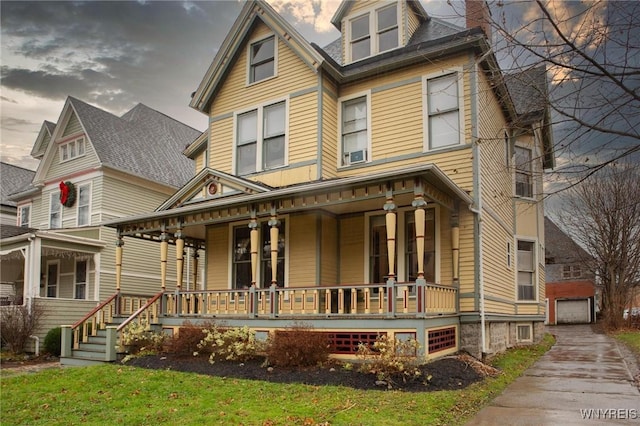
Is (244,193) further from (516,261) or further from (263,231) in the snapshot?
(516,261)

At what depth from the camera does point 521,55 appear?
5.78 m

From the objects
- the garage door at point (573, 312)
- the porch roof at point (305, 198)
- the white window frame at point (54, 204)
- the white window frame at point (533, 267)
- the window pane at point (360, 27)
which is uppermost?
the window pane at point (360, 27)

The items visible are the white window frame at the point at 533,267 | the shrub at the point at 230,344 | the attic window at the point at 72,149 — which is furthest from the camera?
the attic window at the point at 72,149

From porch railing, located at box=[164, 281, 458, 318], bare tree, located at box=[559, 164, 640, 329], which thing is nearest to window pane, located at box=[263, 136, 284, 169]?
porch railing, located at box=[164, 281, 458, 318]

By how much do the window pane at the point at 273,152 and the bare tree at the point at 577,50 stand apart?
980 cm

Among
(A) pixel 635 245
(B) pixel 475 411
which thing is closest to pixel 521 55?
(B) pixel 475 411

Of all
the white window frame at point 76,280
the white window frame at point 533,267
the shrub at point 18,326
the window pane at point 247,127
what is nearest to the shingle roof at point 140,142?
the white window frame at point 76,280

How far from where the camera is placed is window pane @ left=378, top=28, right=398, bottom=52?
614 inches

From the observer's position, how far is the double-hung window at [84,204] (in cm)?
2312

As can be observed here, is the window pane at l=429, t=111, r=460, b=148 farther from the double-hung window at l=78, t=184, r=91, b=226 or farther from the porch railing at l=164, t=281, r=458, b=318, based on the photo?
the double-hung window at l=78, t=184, r=91, b=226

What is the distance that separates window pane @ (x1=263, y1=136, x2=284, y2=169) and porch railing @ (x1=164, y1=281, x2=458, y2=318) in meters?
3.91

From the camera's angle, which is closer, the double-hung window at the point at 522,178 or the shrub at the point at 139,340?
the shrub at the point at 139,340

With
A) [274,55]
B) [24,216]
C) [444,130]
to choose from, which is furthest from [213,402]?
[24,216]

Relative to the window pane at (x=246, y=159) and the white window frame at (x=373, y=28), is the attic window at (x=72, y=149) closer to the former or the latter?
the window pane at (x=246, y=159)
